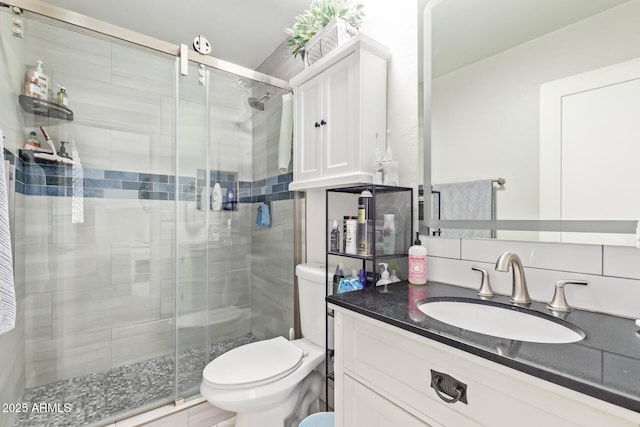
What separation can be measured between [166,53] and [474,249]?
6.11ft

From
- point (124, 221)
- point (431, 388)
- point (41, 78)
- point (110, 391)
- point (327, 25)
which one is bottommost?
point (110, 391)

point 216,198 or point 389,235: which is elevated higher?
point 216,198

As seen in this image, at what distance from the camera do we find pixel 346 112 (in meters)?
1.25

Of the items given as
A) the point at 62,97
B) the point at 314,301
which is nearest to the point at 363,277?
the point at 314,301

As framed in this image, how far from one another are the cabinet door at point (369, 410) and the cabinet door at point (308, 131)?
894mm

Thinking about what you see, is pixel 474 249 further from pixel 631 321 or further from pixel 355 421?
pixel 355 421

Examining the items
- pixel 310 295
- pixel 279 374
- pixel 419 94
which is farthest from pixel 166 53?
pixel 279 374

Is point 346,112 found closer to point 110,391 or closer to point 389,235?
point 389,235

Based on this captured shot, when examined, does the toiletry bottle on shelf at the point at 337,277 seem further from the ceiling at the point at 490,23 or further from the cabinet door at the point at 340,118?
the ceiling at the point at 490,23

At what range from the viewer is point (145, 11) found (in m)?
1.80

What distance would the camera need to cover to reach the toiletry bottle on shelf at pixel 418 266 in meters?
1.06

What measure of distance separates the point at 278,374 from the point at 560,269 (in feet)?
3.63

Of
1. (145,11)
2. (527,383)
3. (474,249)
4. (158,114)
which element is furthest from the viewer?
(158,114)

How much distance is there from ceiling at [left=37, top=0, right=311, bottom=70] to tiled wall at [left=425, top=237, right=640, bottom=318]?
1.71 m
